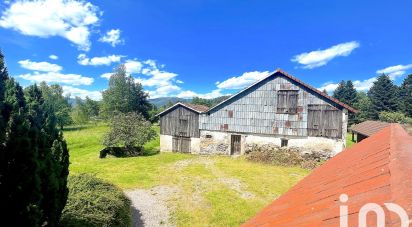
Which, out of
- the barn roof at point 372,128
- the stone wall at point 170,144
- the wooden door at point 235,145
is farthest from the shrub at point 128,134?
the barn roof at point 372,128

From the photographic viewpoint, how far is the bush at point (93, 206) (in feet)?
25.7

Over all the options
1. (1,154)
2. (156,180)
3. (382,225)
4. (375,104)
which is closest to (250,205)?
(156,180)

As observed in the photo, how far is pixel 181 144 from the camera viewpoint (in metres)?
23.4

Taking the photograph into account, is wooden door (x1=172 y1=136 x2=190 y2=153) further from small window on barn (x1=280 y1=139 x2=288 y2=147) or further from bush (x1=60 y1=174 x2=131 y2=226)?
bush (x1=60 y1=174 x2=131 y2=226)

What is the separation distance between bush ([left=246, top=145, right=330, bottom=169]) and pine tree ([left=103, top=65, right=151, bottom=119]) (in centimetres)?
3573

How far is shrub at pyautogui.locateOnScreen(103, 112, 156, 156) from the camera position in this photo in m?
23.0

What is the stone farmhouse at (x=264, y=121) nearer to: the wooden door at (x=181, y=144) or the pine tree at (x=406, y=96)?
the wooden door at (x=181, y=144)

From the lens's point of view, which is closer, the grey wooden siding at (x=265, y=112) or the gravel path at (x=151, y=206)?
the gravel path at (x=151, y=206)

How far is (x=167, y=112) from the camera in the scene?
23.6m

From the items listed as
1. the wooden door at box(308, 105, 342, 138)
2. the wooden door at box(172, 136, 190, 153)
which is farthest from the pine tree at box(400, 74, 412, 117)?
the wooden door at box(172, 136, 190, 153)

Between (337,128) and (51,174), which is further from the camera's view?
(337,128)

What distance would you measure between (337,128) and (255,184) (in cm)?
876

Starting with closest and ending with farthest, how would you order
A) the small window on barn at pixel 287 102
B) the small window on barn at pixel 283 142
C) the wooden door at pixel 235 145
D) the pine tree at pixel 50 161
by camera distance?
the pine tree at pixel 50 161, the small window on barn at pixel 287 102, the small window on barn at pixel 283 142, the wooden door at pixel 235 145

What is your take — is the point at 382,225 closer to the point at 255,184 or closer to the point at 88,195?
the point at 88,195
